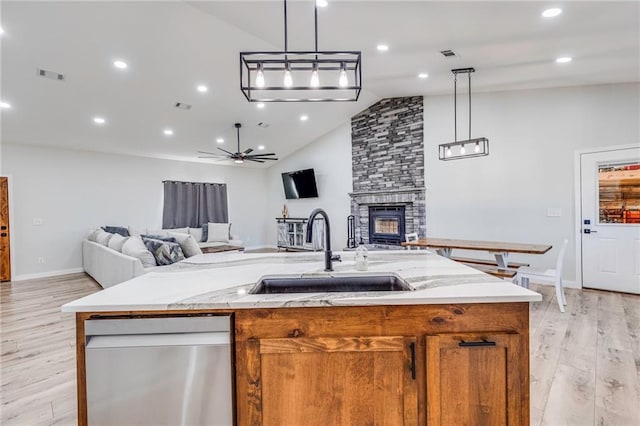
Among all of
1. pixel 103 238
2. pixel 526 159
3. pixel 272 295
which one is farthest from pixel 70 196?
pixel 526 159

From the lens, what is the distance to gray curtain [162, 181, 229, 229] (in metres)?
7.78

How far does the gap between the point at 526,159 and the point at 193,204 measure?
7.14 meters

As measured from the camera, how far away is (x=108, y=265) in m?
4.52

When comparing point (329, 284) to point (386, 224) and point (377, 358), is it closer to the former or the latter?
point (377, 358)

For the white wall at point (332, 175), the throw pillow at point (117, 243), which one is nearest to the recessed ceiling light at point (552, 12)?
the white wall at point (332, 175)

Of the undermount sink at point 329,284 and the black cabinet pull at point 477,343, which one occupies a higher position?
the undermount sink at point 329,284

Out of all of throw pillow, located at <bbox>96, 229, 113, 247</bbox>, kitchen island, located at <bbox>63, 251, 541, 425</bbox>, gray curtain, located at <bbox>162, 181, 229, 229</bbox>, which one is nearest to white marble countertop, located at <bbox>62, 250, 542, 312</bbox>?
kitchen island, located at <bbox>63, 251, 541, 425</bbox>

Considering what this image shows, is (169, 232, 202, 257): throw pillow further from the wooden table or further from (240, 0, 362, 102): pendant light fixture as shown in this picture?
the wooden table

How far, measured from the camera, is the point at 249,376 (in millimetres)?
1257

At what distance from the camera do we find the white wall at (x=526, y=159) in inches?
175

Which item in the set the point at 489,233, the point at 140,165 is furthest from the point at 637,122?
the point at 140,165

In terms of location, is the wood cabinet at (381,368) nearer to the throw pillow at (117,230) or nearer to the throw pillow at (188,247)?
the throw pillow at (188,247)

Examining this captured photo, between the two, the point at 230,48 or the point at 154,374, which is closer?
the point at 154,374

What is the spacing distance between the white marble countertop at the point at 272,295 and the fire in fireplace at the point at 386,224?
439cm
